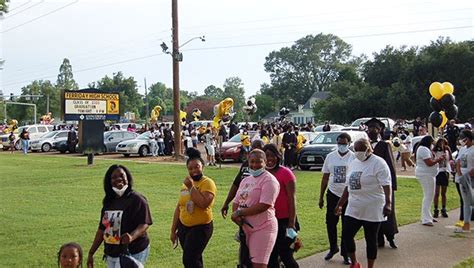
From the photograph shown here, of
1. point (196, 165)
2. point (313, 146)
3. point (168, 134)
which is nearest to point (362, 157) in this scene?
point (196, 165)

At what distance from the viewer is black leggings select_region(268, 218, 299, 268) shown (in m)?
6.27

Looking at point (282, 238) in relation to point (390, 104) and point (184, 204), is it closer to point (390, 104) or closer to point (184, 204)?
point (184, 204)

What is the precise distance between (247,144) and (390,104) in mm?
36401

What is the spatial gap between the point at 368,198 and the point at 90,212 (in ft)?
21.8

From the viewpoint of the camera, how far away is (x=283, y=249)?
20.5 ft

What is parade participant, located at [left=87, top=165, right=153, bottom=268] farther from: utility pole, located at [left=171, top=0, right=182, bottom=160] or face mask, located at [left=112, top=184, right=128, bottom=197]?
utility pole, located at [left=171, top=0, right=182, bottom=160]

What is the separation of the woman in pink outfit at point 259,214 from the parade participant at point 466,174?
4.94m

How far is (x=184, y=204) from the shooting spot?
19.5 feet

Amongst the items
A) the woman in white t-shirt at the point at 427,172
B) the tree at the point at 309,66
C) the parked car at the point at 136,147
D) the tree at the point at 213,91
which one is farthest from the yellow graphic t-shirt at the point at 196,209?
the tree at the point at 213,91

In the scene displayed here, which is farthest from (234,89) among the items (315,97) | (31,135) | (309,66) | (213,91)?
(31,135)

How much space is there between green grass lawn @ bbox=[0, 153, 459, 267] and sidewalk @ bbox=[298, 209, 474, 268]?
519 millimetres

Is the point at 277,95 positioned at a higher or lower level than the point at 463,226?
higher

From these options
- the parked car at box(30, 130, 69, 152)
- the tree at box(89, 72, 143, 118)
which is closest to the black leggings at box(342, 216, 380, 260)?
the parked car at box(30, 130, 69, 152)

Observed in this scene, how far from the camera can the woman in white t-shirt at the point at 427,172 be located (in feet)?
32.8
